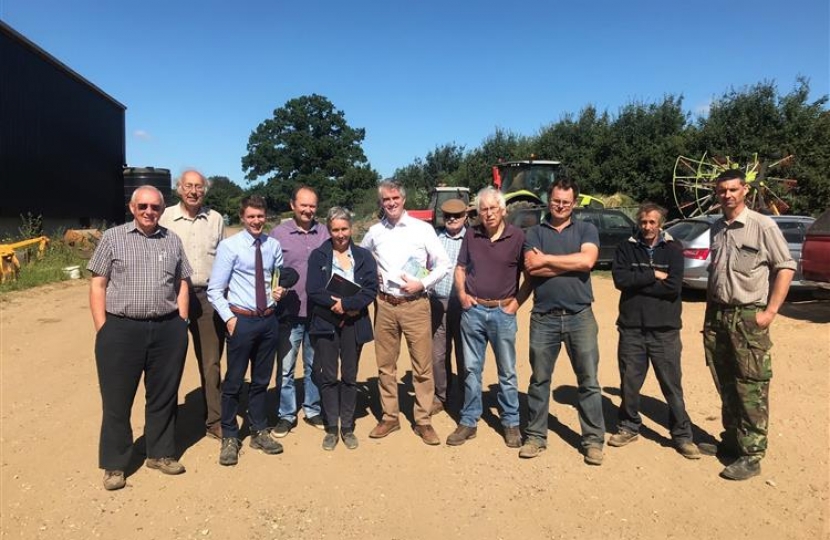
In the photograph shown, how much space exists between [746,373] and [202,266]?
12.8 ft

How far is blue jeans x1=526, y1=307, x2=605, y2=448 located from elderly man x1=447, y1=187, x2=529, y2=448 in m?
0.18

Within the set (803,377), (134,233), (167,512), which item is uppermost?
(134,233)

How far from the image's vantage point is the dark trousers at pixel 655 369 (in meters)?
3.92

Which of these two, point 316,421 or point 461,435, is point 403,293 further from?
point 316,421

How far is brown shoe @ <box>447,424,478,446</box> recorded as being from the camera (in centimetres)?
411

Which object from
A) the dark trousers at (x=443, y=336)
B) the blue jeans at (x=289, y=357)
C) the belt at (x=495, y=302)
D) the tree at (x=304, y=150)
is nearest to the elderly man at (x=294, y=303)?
the blue jeans at (x=289, y=357)

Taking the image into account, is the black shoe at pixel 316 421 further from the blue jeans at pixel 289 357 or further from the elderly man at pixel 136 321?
the elderly man at pixel 136 321

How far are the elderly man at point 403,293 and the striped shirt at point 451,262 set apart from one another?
0.43m

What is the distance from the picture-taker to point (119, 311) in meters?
3.42

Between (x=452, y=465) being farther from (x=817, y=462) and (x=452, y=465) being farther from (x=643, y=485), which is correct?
(x=817, y=462)

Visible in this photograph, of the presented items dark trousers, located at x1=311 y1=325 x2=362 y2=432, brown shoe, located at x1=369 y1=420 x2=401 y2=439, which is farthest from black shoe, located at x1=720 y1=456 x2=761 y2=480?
dark trousers, located at x1=311 y1=325 x2=362 y2=432

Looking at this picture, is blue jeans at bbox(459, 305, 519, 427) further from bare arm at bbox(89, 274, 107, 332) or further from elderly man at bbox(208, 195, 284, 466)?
bare arm at bbox(89, 274, 107, 332)

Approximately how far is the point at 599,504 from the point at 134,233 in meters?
3.35

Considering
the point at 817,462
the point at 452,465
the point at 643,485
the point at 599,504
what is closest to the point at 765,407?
the point at 817,462
